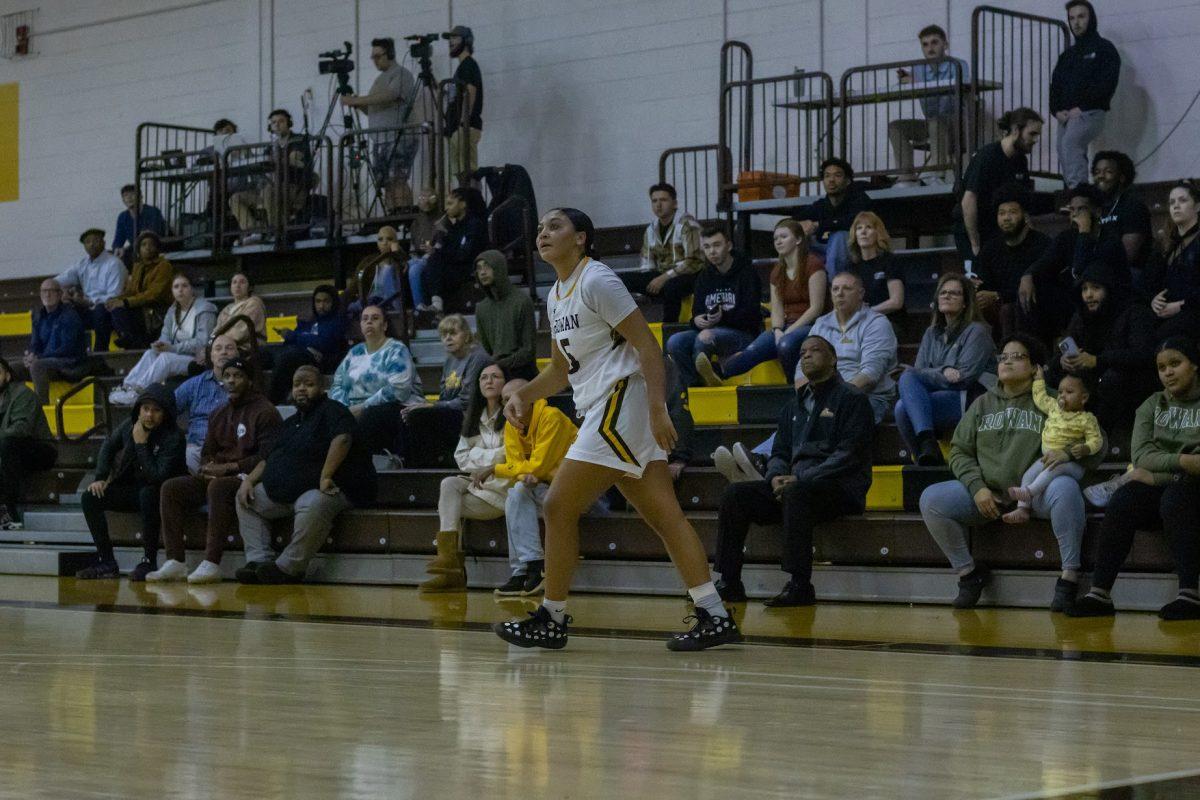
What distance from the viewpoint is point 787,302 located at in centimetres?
1036

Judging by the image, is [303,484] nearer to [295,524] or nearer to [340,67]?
[295,524]

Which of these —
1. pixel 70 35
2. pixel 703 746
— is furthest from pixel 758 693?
pixel 70 35

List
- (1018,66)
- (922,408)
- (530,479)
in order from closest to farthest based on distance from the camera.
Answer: (922,408)
(530,479)
(1018,66)

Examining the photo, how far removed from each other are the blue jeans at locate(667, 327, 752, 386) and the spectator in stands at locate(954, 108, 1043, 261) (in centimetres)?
149

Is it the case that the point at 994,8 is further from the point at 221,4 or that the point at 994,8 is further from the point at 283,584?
the point at 221,4

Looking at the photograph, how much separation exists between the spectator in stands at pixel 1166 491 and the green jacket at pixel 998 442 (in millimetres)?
369

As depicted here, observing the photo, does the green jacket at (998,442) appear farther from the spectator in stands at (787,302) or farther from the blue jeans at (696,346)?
the blue jeans at (696,346)

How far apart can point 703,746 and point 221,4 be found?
15.1 m

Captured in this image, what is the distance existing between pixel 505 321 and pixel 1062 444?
3.97m

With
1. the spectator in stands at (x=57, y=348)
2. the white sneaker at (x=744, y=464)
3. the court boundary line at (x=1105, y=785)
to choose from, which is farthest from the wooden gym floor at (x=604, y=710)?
the spectator in stands at (x=57, y=348)

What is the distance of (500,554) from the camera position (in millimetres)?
9719

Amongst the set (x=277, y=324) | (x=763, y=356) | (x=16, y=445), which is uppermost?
(x=277, y=324)

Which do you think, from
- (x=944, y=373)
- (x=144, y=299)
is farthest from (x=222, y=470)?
(x=944, y=373)

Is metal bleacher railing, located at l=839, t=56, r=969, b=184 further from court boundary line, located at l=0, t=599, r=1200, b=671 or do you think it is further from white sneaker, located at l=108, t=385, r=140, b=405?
white sneaker, located at l=108, t=385, r=140, b=405
